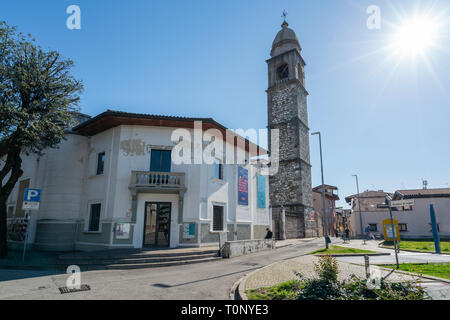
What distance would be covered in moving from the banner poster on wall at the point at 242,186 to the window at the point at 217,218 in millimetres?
A: 2168

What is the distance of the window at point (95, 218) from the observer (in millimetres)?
16070

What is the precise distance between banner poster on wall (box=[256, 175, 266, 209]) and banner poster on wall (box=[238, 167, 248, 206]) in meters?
2.18

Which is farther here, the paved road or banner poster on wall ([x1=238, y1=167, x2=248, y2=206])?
banner poster on wall ([x1=238, y1=167, x2=248, y2=206])

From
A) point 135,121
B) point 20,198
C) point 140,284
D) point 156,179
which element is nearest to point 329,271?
point 140,284

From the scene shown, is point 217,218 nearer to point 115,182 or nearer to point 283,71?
point 115,182

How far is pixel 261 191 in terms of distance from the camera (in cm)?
2269

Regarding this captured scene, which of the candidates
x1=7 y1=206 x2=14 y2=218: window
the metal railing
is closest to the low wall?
the metal railing

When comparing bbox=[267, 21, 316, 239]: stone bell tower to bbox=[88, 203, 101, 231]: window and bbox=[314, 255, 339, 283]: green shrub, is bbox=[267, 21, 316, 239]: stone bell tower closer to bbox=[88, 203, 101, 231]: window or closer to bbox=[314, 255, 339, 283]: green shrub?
bbox=[88, 203, 101, 231]: window

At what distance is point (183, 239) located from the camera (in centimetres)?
1537

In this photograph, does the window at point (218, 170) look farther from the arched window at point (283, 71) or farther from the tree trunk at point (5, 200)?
the arched window at point (283, 71)

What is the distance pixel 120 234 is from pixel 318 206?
36.9m

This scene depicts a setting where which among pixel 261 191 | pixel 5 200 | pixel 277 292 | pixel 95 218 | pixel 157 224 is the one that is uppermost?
pixel 261 191

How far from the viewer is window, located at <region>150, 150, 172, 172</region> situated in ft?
53.1

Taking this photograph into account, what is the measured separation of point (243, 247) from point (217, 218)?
274cm
